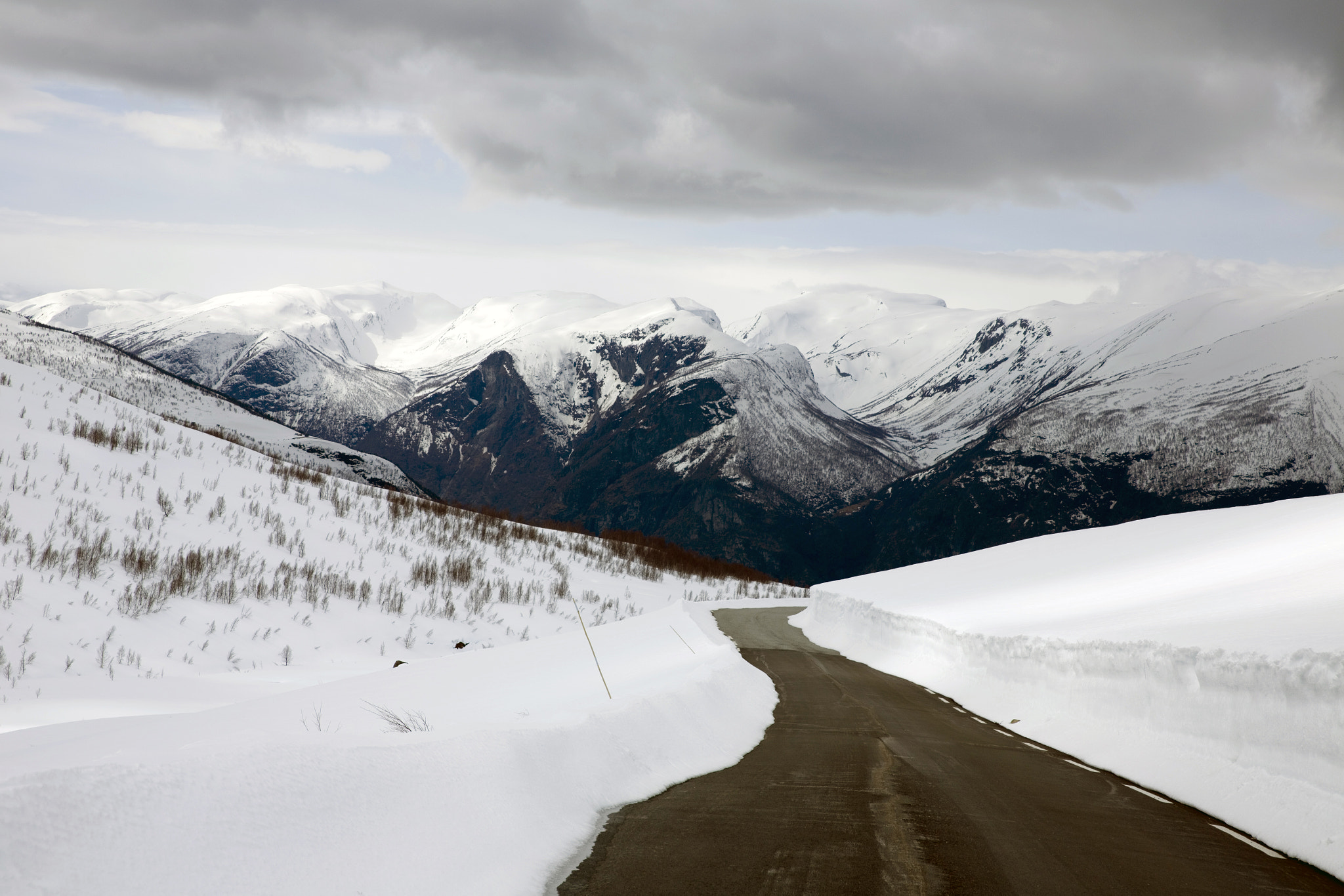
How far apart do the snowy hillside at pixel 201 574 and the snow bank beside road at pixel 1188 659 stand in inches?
410

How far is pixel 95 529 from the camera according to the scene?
593 inches

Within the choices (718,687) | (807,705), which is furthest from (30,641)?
(807,705)

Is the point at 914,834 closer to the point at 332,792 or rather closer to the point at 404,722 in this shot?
the point at 332,792

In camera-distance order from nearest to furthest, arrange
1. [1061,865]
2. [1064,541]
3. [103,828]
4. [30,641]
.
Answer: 1. [103,828]
2. [1061,865]
3. [30,641]
4. [1064,541]

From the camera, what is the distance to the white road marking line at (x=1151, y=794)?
24.8 feet

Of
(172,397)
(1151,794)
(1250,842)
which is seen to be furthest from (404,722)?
(172,397)

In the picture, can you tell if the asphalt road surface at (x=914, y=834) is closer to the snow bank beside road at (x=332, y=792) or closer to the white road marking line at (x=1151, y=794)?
the white road marking line at (x=1151, y=794)

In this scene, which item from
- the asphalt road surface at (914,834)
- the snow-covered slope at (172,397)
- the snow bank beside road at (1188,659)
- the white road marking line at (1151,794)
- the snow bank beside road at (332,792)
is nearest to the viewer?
the snow bank beside road at (332,792)

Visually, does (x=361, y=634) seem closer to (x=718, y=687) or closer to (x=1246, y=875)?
(x=718, y=687)

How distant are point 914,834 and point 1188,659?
5.06 meters

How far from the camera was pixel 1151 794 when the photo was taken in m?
7.83

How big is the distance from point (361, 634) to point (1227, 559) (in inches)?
682

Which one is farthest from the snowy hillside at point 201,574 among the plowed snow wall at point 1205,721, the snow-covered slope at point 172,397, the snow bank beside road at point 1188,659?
the snow-covered slope at point 172,397

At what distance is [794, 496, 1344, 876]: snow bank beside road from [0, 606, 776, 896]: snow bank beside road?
452 cm
